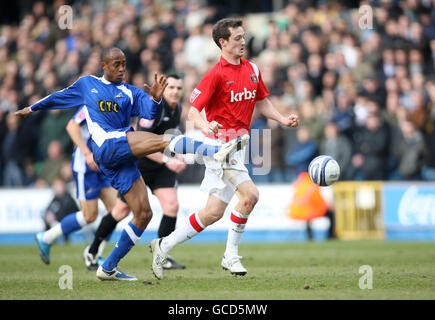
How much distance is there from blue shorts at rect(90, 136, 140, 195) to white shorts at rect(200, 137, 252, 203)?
845 mm

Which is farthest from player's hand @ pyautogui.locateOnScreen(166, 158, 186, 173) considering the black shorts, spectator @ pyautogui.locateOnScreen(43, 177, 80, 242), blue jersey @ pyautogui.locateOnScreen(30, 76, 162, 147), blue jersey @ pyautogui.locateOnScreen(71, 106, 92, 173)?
spectator @ pyautogui.locateOnScreen(43, 177, 80, 242)

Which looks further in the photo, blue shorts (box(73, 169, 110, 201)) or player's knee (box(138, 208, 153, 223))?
blue shorts (box(73, 169, 110, 201))

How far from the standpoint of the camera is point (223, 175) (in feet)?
27.3

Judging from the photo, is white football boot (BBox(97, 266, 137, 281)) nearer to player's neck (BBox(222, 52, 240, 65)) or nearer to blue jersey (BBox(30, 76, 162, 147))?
blue jersey (BBox(30, 76, 162, 147))

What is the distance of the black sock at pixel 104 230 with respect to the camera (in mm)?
10180

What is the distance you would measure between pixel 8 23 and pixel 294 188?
15090mm

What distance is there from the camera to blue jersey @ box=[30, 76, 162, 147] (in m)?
8.05

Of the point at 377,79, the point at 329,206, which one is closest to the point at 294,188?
the point at 329,206

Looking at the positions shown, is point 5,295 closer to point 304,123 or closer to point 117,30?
point 304,123

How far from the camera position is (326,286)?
759 centimetres

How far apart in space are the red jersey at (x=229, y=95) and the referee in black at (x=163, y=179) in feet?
6.00

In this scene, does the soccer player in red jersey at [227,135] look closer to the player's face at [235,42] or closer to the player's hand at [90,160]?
the player's face at [235,42]

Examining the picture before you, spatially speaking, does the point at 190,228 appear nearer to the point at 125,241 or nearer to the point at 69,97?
the point at 125,241
